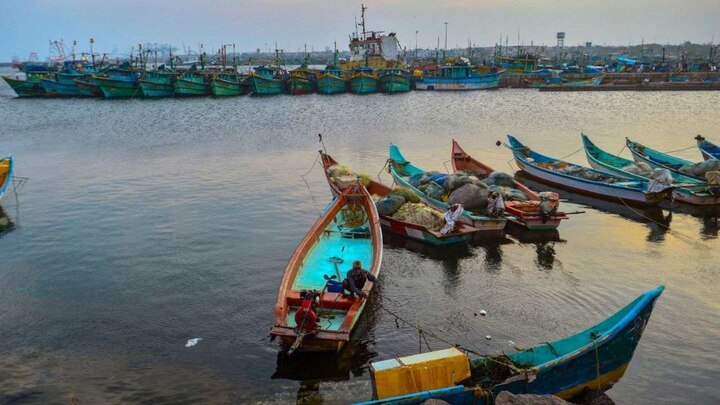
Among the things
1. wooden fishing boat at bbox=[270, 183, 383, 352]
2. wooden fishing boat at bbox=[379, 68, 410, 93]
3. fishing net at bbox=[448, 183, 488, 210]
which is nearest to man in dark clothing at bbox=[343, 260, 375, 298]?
wooden fishing boat at bbox=[270, 183, 383, 352]

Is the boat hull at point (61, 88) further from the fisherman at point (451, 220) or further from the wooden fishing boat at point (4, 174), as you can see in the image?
the fisherman at point (451, 220)

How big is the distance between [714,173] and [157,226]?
22.4 m

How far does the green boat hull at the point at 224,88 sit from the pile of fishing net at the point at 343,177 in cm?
5041

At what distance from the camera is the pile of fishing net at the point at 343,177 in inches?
786

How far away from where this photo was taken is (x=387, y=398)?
7.38m

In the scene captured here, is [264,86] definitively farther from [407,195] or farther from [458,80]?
[407,195]

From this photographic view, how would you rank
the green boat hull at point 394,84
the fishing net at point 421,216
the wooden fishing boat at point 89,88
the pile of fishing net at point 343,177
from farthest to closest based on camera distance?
the green boat hull at point 394,84 → the wooden fishing boat at point 89,88 → the pile of fishing net at point 343,177 → the fishing net at point 421,216

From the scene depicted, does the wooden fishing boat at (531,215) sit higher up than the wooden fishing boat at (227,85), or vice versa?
the wooden fishing boat at (227,85)

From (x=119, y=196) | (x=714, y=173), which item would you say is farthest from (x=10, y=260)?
(x=714, y=173)

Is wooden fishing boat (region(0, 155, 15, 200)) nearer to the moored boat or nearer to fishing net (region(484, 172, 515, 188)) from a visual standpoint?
fishing net (region(484, 172, 515, 188))

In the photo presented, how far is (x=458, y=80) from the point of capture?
246 ft

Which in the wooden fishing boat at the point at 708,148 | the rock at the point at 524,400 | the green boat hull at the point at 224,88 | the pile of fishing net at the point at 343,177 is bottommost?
the rock at the point at 524,400

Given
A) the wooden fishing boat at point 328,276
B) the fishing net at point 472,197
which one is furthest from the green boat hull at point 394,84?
the wooden fishing boat at point 328,276

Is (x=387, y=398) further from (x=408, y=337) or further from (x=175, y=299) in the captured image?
(x=175, y=299)
